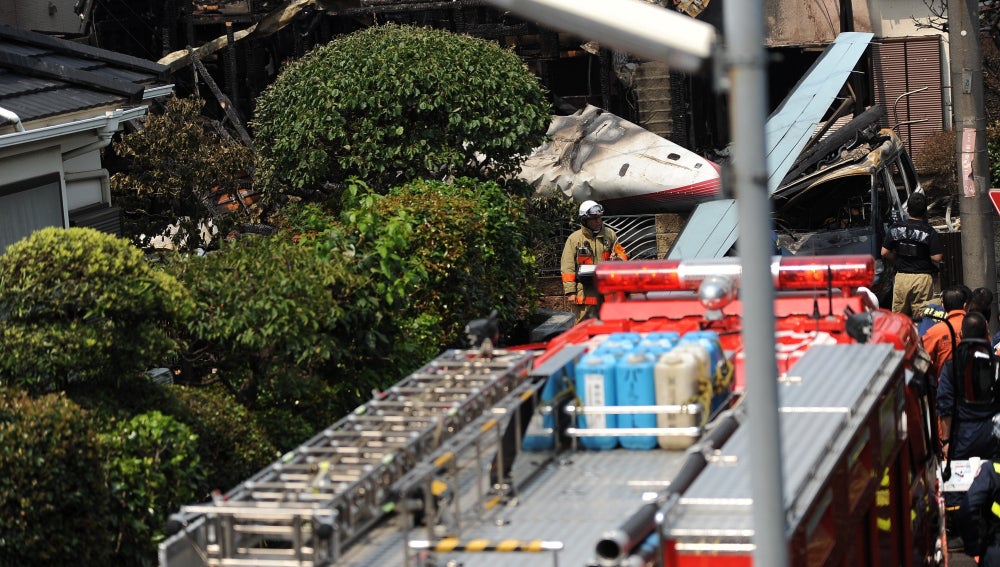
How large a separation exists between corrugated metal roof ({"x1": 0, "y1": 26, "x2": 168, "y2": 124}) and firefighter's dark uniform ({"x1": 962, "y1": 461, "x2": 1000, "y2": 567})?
6.95 m

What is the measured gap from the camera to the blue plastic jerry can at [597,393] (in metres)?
7.01

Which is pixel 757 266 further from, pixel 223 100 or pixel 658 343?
pixel 223 100

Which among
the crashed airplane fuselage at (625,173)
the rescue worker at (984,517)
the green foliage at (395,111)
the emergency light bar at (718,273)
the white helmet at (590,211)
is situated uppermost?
the green foliage at (395,111)

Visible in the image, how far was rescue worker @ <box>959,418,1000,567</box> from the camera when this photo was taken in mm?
9195

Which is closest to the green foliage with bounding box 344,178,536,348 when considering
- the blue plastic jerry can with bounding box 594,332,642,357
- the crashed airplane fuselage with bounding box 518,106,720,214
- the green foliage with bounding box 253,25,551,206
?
the green foliage with bounding box 253,25,551,206

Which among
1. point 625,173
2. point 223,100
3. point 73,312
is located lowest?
point 73,312

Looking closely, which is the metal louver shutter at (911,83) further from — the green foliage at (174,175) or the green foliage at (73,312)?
the green foliage at (73,312)

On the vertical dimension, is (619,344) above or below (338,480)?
above

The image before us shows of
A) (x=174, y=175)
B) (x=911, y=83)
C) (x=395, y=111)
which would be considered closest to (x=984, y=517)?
(x=395, y=111)

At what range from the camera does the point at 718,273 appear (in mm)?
9062

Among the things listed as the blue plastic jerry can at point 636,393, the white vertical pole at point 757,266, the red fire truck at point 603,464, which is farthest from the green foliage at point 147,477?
the white vertical pole at point 757,266

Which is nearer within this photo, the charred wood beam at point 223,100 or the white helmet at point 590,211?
the white helmet at point 590,211

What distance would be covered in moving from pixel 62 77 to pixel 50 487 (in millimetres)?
5083

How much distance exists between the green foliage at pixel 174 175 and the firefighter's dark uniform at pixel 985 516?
31.8ft
